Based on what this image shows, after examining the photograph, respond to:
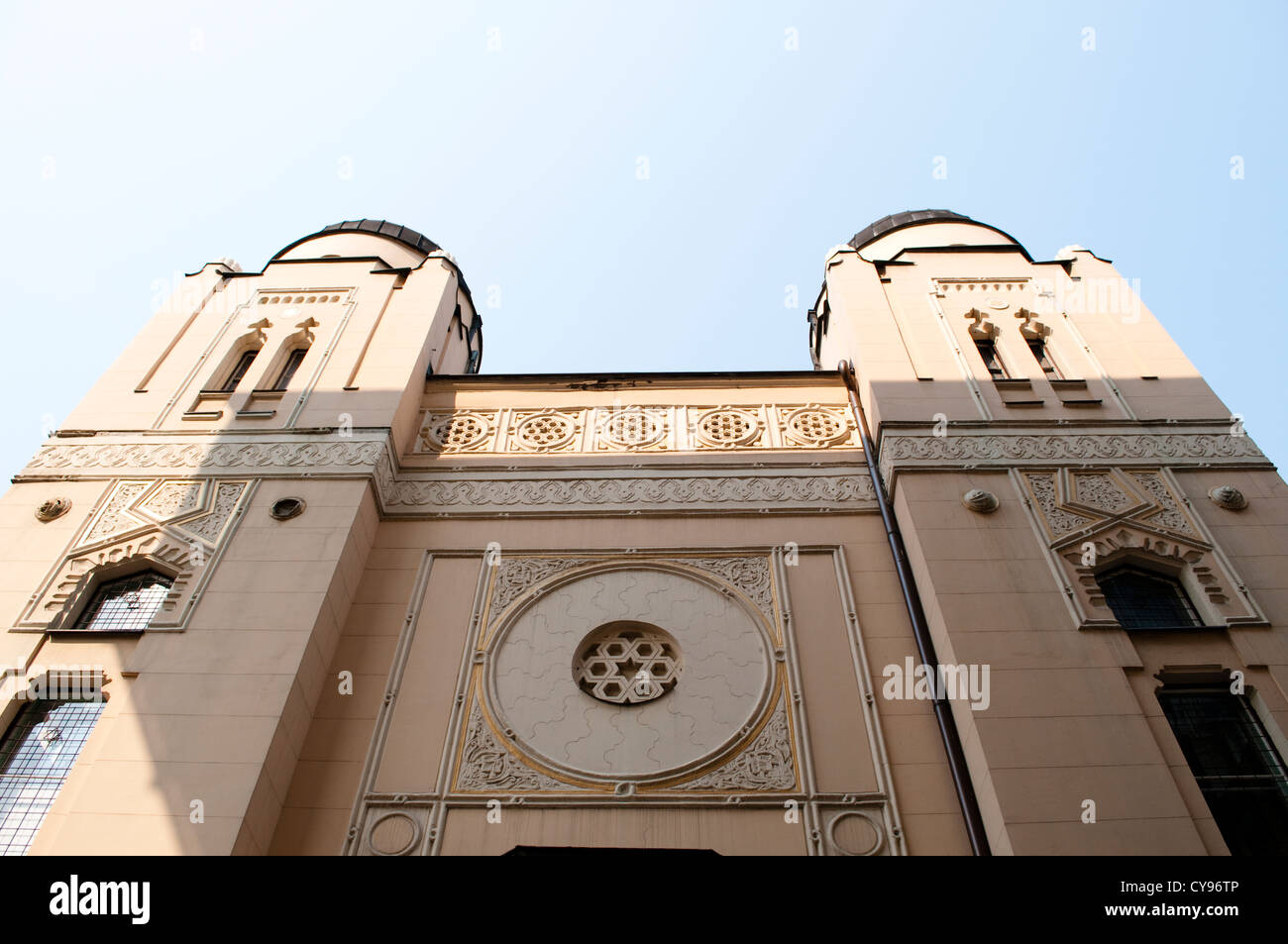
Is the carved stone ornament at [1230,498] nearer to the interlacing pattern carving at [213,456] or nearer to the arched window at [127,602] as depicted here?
the interlacing pattern carving at [213,456]

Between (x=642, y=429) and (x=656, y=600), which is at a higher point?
(x=642, y=429)

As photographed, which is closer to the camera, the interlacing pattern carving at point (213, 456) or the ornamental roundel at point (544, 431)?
the interlacing pattern carving at point (213, 456)

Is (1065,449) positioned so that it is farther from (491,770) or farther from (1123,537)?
(491,770)

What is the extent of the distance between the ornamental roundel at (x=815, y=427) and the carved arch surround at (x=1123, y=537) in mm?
→ 2286

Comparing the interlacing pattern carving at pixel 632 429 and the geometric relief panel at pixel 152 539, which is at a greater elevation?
the interlacing pattern carving at pixel 632 429

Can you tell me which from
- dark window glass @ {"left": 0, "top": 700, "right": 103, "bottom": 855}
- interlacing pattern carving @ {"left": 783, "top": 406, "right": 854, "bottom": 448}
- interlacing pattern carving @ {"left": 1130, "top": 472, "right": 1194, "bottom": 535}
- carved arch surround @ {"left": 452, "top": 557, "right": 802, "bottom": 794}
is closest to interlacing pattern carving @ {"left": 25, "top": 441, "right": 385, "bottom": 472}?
carved arch surround @ {"left": 452, "top": 557, "right": 802, "bottom": 794}

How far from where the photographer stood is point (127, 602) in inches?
356

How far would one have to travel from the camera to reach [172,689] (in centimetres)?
781

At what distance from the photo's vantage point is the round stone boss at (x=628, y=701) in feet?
26.3

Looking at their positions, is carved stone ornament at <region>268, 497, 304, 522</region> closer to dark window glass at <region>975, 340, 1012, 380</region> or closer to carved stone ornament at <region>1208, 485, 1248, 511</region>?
dark window glass at <region>975, 340, 1012, 380</region>

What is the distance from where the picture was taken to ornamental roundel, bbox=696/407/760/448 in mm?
11312

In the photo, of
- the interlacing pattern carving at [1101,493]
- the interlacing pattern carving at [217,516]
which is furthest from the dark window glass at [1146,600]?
the interlacing pattern carving at [217,516]

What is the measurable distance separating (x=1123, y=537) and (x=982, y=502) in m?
1.34

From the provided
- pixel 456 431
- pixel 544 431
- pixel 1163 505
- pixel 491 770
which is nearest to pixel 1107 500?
pixel 1163 505
